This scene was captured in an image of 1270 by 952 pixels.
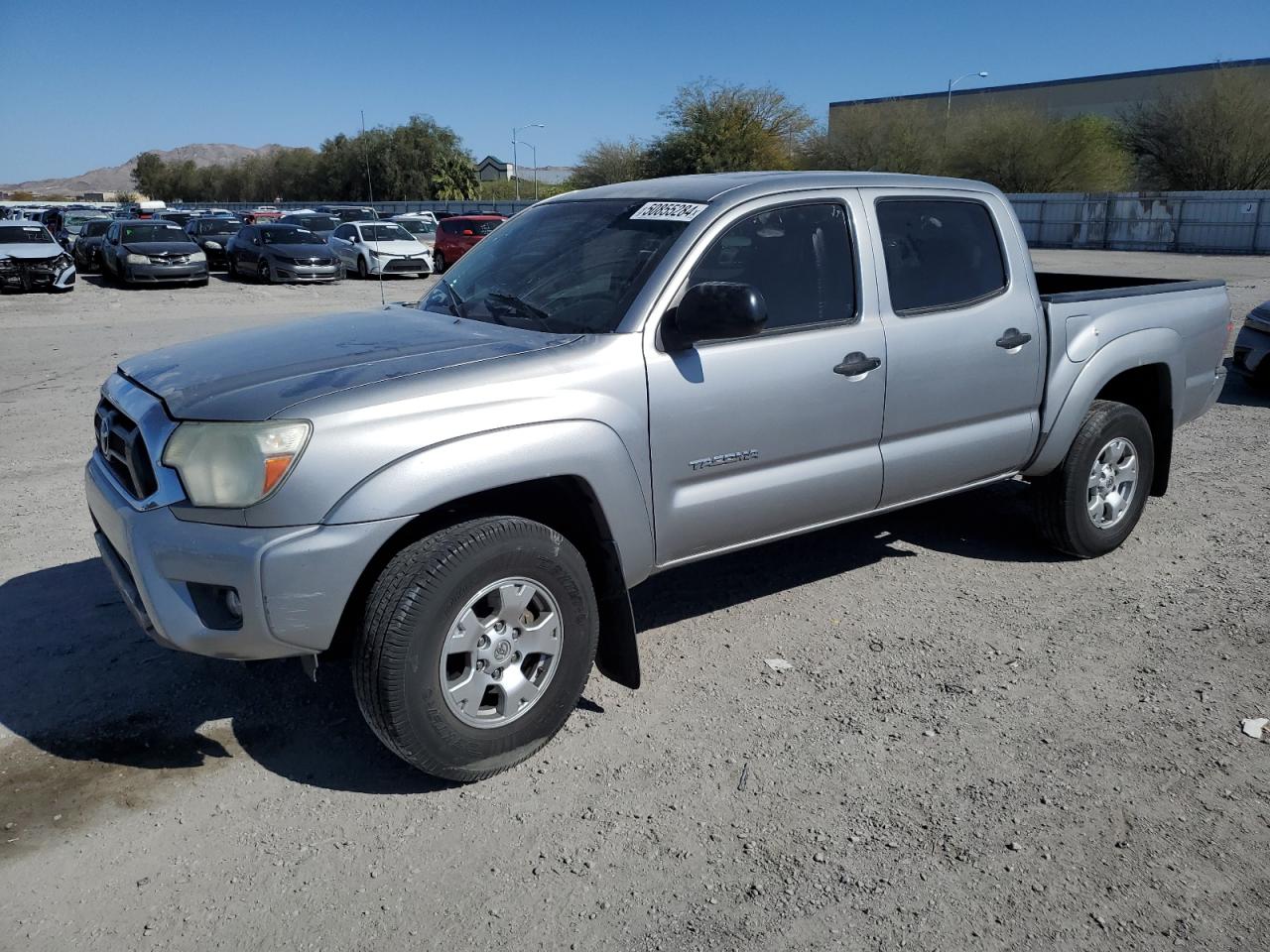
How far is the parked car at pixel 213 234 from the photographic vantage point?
28.3m

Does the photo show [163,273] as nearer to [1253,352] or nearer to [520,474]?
[1253,352]

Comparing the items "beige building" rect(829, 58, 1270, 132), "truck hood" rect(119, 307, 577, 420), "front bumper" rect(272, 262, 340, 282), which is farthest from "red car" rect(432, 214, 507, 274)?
"beige building" rect(829, 58, 1270, 132)

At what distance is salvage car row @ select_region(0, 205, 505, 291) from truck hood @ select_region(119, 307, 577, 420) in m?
17.0

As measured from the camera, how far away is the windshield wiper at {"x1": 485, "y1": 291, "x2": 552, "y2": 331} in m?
3.92

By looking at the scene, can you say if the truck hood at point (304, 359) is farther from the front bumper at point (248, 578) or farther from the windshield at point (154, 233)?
the windshield at point (154, 233)

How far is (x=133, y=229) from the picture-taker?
79.5 ft

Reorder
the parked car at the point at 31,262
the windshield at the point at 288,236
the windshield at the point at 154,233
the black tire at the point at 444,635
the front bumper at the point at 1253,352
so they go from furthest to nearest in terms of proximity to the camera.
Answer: the windshield at the point at 288,236, the windshield at the point at 154,233, the parked car at the point at 31,262, the front bumper at the point at 1253,352, the black tire at the point at 444,635

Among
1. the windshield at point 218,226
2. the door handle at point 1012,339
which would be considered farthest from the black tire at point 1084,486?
the windshield at point 218,226

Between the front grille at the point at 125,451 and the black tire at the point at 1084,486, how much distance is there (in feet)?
13.7

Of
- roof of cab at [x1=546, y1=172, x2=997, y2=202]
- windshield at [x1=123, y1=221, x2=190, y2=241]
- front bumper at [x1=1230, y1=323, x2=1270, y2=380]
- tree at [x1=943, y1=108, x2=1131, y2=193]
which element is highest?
tree at [x1=943, y1=108, x2=1131, y2=193]

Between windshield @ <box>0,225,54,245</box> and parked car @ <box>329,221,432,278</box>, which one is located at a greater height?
windshield @ <box>0,225,54,245</box>

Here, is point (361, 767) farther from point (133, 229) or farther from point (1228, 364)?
point (133, 229)

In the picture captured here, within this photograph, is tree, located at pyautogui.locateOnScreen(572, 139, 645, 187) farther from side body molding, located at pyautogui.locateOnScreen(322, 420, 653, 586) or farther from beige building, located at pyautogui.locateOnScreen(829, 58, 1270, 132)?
side body molding, located at pyautogui.locateOnScreen(322, 420, 653, 586)

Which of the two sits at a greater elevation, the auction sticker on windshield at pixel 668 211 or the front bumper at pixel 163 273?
the auction sticker on windshield at pixel 668 211
